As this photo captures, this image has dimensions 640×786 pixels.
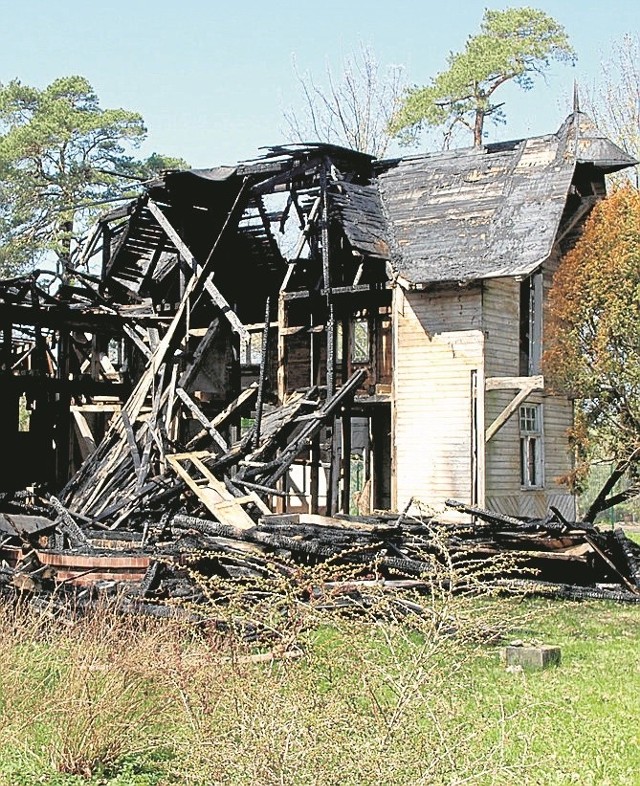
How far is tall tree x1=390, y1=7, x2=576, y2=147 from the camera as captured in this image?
3481cm

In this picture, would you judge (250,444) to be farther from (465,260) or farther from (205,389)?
(465,260)

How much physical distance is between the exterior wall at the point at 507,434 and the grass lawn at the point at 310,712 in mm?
10152

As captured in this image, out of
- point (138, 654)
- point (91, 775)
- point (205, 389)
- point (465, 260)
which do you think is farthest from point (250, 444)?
point (91, 775)

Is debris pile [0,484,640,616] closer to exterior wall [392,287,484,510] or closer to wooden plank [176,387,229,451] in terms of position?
wooden plank [176,387,229,451]

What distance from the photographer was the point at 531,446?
22391mm

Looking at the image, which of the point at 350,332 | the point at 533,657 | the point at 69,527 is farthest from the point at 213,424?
the point at 533,657

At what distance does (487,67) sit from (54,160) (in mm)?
15714

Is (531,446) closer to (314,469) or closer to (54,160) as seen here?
(314,469)

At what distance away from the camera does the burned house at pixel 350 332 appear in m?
19.8

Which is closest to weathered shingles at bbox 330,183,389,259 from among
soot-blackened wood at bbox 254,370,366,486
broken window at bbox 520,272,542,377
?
soot-blackened wood at bbox 254,370,366,486

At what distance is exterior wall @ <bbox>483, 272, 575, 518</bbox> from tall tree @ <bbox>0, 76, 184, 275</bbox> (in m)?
19.9

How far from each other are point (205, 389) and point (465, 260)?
627cm

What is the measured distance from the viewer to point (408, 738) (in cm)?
538

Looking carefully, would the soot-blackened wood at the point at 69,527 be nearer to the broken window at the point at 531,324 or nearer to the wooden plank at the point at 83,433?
the wooden plank at the point at 83,433
